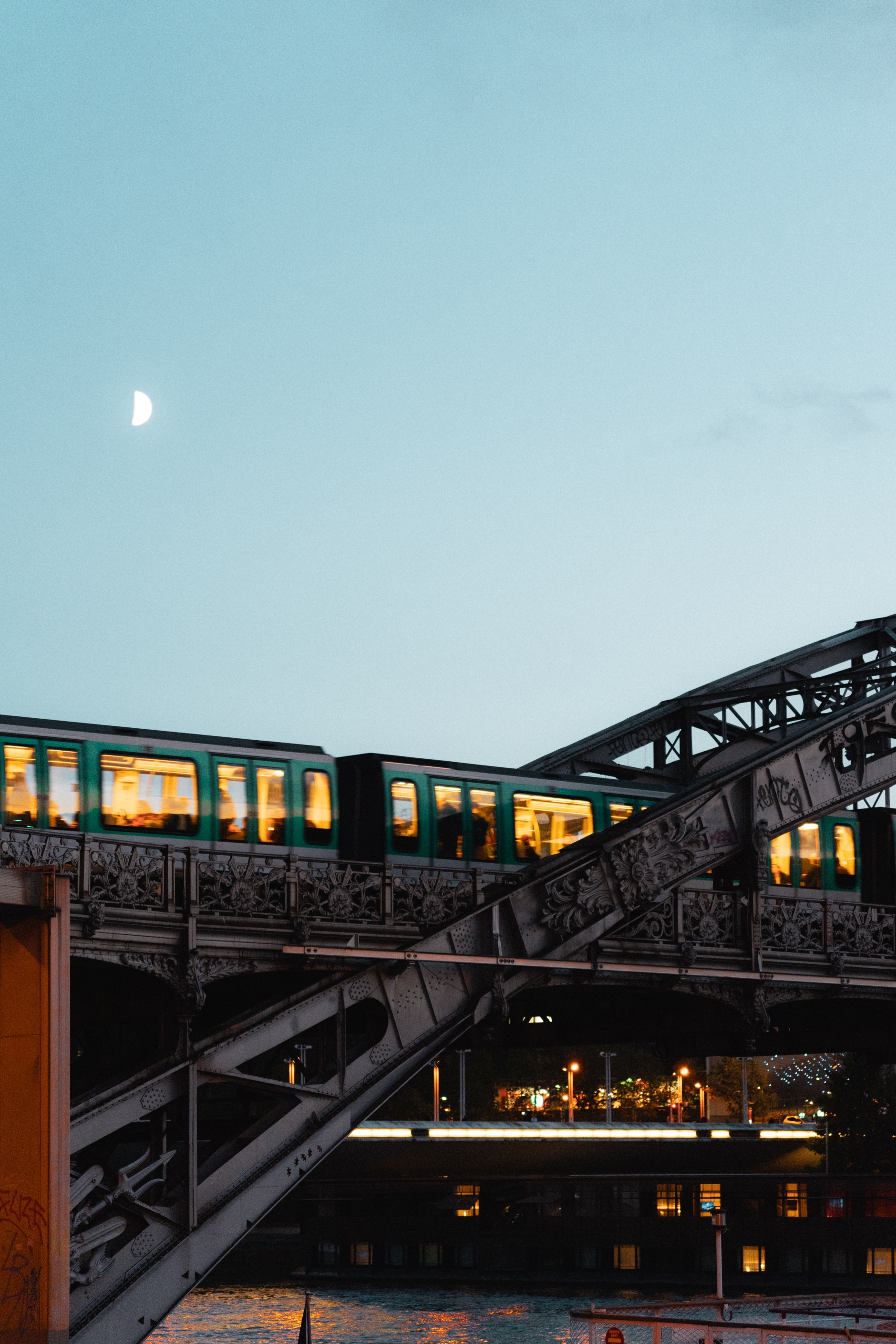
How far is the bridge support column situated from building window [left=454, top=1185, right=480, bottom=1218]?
7441cm

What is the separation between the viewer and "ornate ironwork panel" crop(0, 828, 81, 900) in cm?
3027

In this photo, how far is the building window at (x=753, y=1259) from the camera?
86500 mm

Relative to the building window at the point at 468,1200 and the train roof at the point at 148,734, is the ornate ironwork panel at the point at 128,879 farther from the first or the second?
the building window at the point at 468,1200

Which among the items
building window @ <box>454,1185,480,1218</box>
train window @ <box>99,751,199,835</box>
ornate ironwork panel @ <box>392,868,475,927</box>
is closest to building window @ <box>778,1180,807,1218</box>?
building window @ <box>454,1185,480,1218</box>

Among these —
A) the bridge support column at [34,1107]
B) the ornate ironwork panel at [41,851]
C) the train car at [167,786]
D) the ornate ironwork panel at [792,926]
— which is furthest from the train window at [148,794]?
the ornate ironwork panel at [792,926]

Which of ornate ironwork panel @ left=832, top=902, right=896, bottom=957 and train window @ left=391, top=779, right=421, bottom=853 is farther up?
train window @ left=391, top=779, right=421, bottom=853

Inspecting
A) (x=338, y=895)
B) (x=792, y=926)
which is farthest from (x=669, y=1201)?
(x=338, y=895)

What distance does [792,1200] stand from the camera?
3423 inches

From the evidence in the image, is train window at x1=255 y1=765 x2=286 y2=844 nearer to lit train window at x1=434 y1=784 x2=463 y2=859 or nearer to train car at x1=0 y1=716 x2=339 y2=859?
train car at x1=0 y1=716 x2=339 y2=859

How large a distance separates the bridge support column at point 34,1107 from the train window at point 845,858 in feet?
90.6

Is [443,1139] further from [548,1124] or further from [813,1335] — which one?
[813,1335]

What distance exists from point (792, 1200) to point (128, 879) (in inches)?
2537

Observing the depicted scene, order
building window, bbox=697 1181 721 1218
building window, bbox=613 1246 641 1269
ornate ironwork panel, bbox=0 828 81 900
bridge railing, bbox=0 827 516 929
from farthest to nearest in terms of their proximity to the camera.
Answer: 1. building window, bbox=613 1246 641 1269
2. building window, bbox=697 1181 721 1218
3. bridge railing, bbox=0 827 516 929
4. ornate ironwork panel, bbox=0 828 81 900

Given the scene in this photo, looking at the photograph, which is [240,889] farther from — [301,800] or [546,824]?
[546,824]
